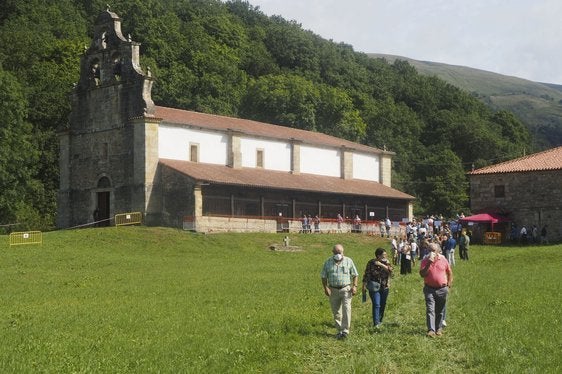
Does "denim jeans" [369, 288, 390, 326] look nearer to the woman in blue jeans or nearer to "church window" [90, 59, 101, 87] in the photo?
the woman in blue jeans

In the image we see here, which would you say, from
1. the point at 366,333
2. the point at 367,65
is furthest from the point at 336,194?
the point at 367,65

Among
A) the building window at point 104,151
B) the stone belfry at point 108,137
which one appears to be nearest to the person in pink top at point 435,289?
the stone belfry at point 108,137

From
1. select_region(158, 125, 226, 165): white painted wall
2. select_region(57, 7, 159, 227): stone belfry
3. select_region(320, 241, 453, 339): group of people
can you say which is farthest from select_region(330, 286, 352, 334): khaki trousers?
select_region(158, 125, 226, 165): white painted wall

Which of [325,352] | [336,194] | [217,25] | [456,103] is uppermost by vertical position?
[217,25]

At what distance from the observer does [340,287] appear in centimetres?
1705

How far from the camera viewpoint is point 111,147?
55.8 metres

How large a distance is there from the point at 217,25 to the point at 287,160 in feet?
146

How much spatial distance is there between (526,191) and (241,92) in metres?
41.7

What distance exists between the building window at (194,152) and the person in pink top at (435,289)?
4042 cm

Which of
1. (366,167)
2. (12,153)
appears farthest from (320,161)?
(12,153)

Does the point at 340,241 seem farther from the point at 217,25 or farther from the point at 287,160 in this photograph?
the point at 217,25

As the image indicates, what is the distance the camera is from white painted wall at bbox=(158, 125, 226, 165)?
54594mm

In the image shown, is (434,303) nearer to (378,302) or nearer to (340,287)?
(378,302)

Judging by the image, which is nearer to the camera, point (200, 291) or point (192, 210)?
point (200, 291)
